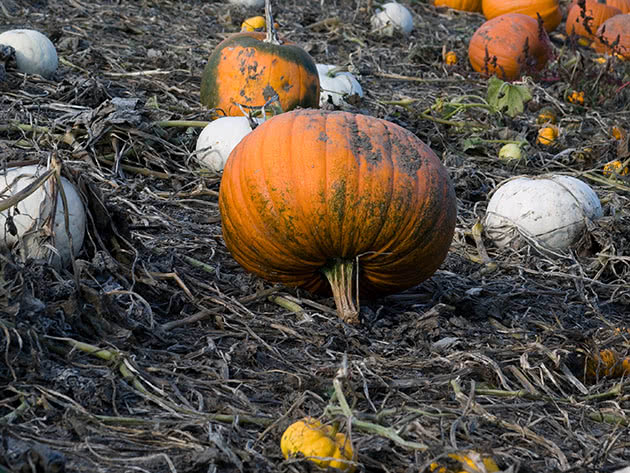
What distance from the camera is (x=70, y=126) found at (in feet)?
16.6

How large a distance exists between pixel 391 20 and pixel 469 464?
7908 millimetres

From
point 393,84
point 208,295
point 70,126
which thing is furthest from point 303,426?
point 393,84

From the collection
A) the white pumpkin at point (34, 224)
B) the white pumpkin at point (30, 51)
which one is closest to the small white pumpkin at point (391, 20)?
the white pumpkin at point (30, 51)

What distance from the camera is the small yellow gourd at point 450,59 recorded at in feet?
29.0

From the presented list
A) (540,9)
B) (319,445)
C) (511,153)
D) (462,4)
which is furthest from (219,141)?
(462,4)

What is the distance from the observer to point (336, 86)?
664 cm

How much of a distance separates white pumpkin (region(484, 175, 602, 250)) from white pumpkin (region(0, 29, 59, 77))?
10.4ft

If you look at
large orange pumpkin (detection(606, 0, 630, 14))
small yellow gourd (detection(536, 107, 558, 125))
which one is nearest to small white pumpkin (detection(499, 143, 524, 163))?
small yellow gourd (detection(536, 107, 558, 125))

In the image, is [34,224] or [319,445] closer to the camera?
[319,445]

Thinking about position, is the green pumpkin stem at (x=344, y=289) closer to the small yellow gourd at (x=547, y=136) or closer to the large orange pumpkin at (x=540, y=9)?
the small yellow gourd at (x=547, y=136)

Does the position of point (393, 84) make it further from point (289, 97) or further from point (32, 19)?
point (32, 19)

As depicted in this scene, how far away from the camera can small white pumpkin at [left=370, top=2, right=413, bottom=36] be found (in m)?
9.46

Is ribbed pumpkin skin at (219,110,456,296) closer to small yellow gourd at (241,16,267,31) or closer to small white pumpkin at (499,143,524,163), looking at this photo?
small white pumpkin at (499,143,524,163)

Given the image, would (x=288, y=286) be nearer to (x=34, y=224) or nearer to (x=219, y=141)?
(x=34, y=224)
